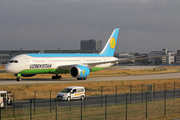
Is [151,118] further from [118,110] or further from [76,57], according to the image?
[76,57]

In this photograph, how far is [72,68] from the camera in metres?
58.1

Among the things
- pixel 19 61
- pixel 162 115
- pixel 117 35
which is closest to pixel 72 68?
pixel 19 61

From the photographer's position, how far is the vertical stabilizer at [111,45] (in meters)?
74.2

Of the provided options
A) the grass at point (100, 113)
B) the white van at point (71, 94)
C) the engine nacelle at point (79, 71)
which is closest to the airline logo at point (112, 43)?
the engine nacelle at point (79, 71)

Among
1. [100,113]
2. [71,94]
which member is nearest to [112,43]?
[71,94]

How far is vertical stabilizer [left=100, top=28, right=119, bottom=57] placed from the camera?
243 feet

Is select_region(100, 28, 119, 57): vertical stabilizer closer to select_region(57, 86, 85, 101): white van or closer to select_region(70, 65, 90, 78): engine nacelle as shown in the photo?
select_region(70, 65, 90, 78): engine nacelle

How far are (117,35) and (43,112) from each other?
2146 inches

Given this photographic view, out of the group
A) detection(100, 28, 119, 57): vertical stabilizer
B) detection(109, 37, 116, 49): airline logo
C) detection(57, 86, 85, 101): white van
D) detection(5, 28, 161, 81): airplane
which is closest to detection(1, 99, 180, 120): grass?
detection(57, 86, 85, 101): white van

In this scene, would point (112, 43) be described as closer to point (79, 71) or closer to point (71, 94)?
point (79, 71)

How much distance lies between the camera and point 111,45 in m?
76.0

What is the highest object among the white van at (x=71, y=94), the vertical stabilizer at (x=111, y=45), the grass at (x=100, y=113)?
the vertical stabilizer at (x=111, y=45)

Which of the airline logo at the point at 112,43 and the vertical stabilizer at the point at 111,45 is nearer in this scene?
the vertical stabilizer at the point at 111,45

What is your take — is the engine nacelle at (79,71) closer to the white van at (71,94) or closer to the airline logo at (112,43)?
the airline logo at (112,43)
